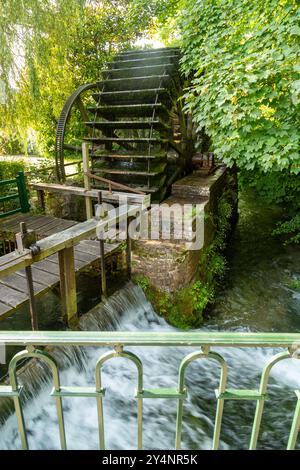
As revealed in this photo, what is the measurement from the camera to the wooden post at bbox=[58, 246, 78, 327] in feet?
9.99

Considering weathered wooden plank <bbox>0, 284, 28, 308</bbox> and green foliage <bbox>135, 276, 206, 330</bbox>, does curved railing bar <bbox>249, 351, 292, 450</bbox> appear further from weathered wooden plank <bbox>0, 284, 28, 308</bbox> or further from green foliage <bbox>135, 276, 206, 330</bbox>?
green foliage <bbox>135, 276, 206, 330</bbox>

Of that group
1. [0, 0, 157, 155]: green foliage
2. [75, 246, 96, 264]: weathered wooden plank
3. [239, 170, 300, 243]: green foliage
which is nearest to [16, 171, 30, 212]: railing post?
[0, 0, 157, 155]: green foliage

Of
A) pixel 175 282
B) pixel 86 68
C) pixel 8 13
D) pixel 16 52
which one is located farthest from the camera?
pixel 86 68

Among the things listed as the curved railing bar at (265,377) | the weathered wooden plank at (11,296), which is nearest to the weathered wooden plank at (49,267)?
the weathered wooden plank at (11,296)

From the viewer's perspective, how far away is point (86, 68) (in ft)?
26.8

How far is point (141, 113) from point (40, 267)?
4.44 m

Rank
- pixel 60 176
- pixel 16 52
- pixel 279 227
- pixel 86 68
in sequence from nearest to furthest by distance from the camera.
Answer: pixel 16 52, pixel 60 176, pixel 279 227, pixel 86 68

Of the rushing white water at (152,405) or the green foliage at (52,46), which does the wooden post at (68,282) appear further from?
the green foliage at (52,46)

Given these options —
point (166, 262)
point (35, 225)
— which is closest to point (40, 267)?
point (166, 262)

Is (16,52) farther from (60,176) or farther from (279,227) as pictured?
(279,227)

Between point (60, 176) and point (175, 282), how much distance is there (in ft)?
11.3

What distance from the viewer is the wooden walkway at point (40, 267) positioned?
9.46 ft
